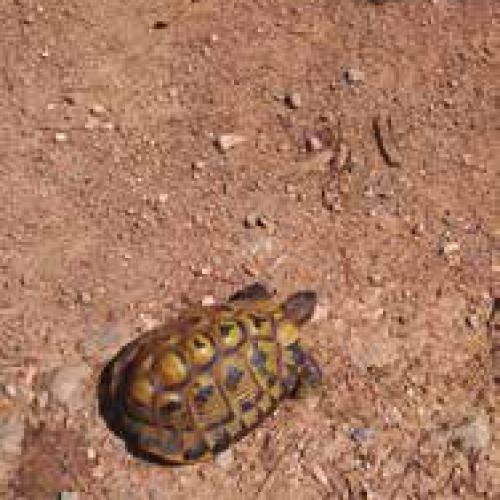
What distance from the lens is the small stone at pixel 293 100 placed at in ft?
22.5

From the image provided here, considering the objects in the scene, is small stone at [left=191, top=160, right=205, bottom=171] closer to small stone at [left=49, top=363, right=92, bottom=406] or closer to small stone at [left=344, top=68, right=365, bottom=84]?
small stone at [left=344, top=68, right=365, bottom=84]

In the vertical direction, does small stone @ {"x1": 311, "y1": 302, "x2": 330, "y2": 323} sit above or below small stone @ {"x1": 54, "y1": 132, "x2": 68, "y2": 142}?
below

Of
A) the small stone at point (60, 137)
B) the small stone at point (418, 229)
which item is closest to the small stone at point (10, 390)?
the small stone at point (60, 137)

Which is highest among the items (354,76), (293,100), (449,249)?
(354,76)

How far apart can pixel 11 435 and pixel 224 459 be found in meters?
1.21

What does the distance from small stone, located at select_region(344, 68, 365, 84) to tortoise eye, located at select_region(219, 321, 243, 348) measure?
7.36ft

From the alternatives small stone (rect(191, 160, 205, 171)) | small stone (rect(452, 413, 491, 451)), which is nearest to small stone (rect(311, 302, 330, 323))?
small stone (rect(452, 413, 491, 451))

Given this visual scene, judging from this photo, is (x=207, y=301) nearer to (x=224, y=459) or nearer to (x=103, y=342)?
(x=103, y=342)

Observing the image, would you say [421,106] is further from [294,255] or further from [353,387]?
[353,387]

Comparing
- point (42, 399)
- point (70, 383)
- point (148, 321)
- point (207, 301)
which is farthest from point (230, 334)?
point (42, 399)

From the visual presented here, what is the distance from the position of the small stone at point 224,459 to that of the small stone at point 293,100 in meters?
2.51

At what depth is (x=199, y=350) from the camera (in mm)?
5363

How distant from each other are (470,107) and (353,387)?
2.24 meters

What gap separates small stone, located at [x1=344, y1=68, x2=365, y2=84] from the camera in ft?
22.7
